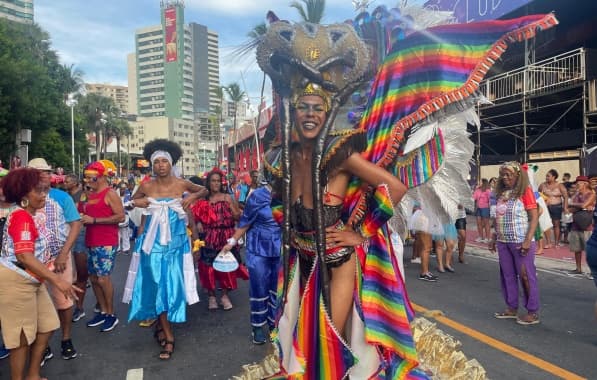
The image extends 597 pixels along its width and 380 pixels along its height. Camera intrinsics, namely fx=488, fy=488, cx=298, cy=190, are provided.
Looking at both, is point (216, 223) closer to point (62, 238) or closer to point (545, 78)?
point (62, 238)

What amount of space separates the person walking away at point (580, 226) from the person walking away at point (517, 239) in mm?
2959

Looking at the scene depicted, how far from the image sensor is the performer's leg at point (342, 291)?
8.83 ft

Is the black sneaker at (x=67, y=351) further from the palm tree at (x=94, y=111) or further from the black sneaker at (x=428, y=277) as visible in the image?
the palm tree at (x=94, y=111)

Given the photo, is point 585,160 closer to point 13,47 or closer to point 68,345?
point 68,345

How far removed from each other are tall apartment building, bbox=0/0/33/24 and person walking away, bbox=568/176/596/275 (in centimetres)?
10382

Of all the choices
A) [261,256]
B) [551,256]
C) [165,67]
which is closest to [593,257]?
[261,256]

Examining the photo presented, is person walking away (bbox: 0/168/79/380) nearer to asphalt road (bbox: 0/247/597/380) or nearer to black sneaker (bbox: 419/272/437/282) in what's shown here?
asphalt road (bbox: 0/247/597/380)

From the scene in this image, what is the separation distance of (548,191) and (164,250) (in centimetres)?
988

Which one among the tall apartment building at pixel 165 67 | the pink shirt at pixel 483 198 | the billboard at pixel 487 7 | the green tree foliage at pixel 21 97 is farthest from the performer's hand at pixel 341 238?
the tall apartment building at pixel 165 67

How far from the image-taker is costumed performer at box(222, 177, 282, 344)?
15.8ft

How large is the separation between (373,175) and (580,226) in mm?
6757

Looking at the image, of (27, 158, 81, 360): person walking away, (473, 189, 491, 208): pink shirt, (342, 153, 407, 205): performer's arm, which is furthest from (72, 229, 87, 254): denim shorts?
(473, 189, 491, 208): pink shirt

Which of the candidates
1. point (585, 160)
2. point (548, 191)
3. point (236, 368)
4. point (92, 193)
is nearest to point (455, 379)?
point (236, 368)

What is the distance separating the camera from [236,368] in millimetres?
4219
